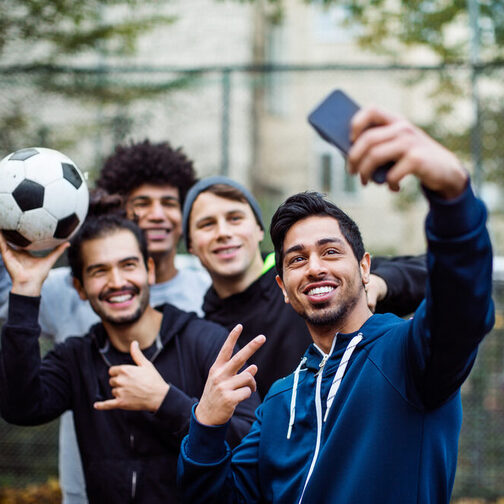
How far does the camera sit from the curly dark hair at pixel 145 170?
3.78 meters

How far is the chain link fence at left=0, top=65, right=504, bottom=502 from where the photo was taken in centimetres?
498

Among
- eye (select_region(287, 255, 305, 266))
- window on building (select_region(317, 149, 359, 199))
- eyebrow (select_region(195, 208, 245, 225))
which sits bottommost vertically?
eye (select_region(287, 255, 305, 266))

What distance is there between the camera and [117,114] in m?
5.57

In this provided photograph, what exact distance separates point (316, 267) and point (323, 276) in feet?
0.12

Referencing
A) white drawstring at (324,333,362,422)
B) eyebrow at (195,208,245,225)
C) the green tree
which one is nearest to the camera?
white drawstring at (324,333,362,422)

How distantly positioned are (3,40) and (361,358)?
18.1ft

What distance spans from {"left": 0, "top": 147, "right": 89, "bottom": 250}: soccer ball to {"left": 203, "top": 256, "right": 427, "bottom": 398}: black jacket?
826mm

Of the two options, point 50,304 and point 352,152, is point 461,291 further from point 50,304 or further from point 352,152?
point 50,304

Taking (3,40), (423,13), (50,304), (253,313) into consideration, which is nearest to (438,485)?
(253,313)

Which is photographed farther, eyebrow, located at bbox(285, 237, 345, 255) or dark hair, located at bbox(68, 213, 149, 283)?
dark hair, located at bbox(68, 213, 149, 283)

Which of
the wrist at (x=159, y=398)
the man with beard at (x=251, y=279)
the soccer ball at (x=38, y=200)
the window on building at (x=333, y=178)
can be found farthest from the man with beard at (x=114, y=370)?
the window on building at (x=333, y=178)

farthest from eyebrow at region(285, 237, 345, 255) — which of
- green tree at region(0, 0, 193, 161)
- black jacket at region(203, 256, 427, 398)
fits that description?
green tree at region(0, 0, 193, 161)

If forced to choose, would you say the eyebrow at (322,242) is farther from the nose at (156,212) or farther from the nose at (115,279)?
the nose at (156,212)

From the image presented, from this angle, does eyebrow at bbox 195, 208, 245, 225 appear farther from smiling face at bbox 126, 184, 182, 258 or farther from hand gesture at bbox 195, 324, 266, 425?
hand gesture at bbox 195, 324, 266, 425
